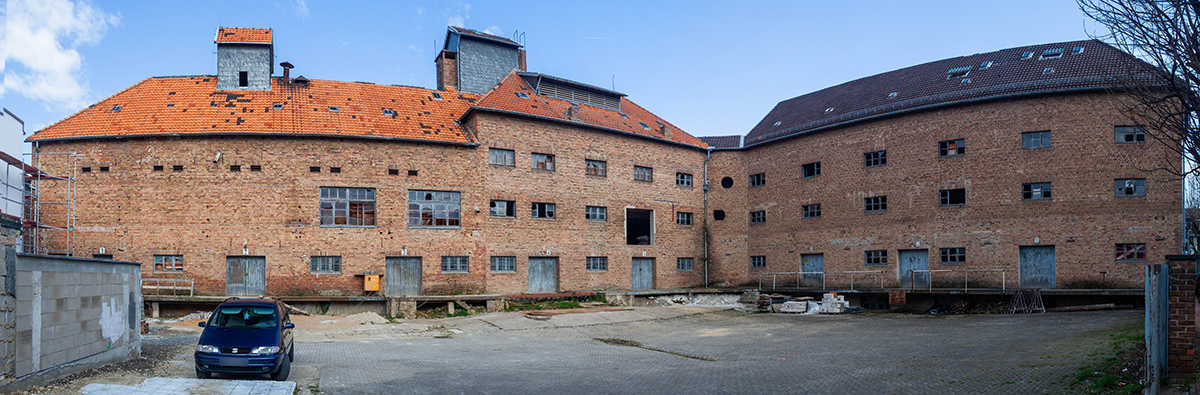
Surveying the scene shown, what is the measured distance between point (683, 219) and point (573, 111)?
8.48m

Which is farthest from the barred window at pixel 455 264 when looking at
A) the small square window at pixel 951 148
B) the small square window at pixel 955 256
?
the small square window at pixel 951 148

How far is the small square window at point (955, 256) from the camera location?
97.2 ft

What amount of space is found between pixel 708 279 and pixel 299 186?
2041 cm

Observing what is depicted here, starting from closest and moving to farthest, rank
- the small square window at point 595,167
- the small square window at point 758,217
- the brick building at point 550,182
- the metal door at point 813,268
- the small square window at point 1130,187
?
1. the small square window at point 1130,187
2. the brick building at point 550,182
3. the small square window at point 595,167
4. the metal door at point 813,268
5. the small square window at point 758,217

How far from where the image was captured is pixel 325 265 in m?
28.1

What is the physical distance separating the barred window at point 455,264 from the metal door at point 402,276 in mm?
1043

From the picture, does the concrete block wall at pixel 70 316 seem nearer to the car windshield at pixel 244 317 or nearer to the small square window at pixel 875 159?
the car windshield at pixel 244 317

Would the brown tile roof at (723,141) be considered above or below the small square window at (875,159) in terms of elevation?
above

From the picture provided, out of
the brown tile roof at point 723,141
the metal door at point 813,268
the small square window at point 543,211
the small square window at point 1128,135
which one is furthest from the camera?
the brown tile roof at point 723,141

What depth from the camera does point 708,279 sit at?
123ft

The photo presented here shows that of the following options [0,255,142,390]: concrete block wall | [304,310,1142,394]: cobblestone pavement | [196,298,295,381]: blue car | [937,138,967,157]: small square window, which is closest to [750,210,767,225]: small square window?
[937,138,967,157]: small square window

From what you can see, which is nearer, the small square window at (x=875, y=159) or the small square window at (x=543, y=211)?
the small square window at (x=543, y=211)

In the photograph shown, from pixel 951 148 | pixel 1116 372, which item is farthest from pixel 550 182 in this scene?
pixel 1116 372

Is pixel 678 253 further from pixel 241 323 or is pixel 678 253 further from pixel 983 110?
pixel 241 323
